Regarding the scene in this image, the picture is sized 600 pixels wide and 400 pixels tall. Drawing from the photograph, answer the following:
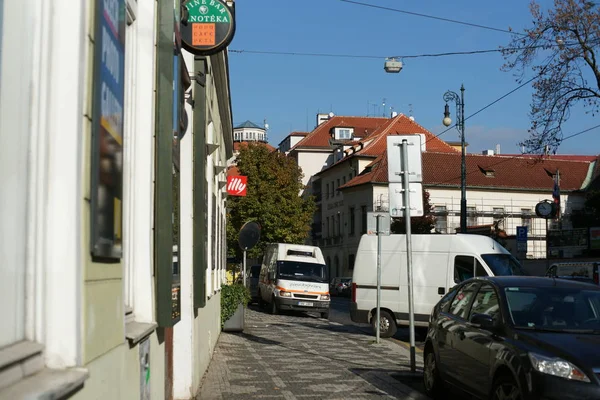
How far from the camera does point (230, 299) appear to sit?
19297mm

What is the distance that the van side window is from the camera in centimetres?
1902

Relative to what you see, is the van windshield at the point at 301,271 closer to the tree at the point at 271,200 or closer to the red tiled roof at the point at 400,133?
the tree at the point at 271,200

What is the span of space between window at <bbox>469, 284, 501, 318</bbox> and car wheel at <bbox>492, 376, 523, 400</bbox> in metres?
0.86

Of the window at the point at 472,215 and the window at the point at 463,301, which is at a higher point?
the window at the point at 472,215

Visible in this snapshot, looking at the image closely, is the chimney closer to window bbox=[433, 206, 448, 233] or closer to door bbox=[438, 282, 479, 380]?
window bbox=[433, 206, 448, 233]

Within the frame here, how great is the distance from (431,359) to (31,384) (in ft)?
26.5

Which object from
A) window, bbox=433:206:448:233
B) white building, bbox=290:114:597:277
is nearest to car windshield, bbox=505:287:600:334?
white building, bbox=290:114:597:277

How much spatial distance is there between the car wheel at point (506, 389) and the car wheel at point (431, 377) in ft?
6.91

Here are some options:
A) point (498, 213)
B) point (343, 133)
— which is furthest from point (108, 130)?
point (343, 133)

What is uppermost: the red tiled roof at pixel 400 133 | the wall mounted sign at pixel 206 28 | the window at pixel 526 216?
the red tiled roof at pixel 400 133

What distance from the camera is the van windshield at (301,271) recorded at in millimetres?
29609

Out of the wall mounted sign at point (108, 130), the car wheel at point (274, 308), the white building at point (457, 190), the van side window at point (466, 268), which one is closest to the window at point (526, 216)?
the white building at point (457, 190)

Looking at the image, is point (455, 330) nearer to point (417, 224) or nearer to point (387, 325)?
point (387, 325)

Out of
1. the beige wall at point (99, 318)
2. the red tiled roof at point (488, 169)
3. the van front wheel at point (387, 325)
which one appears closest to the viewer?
the beige wall at point (99, 318)
